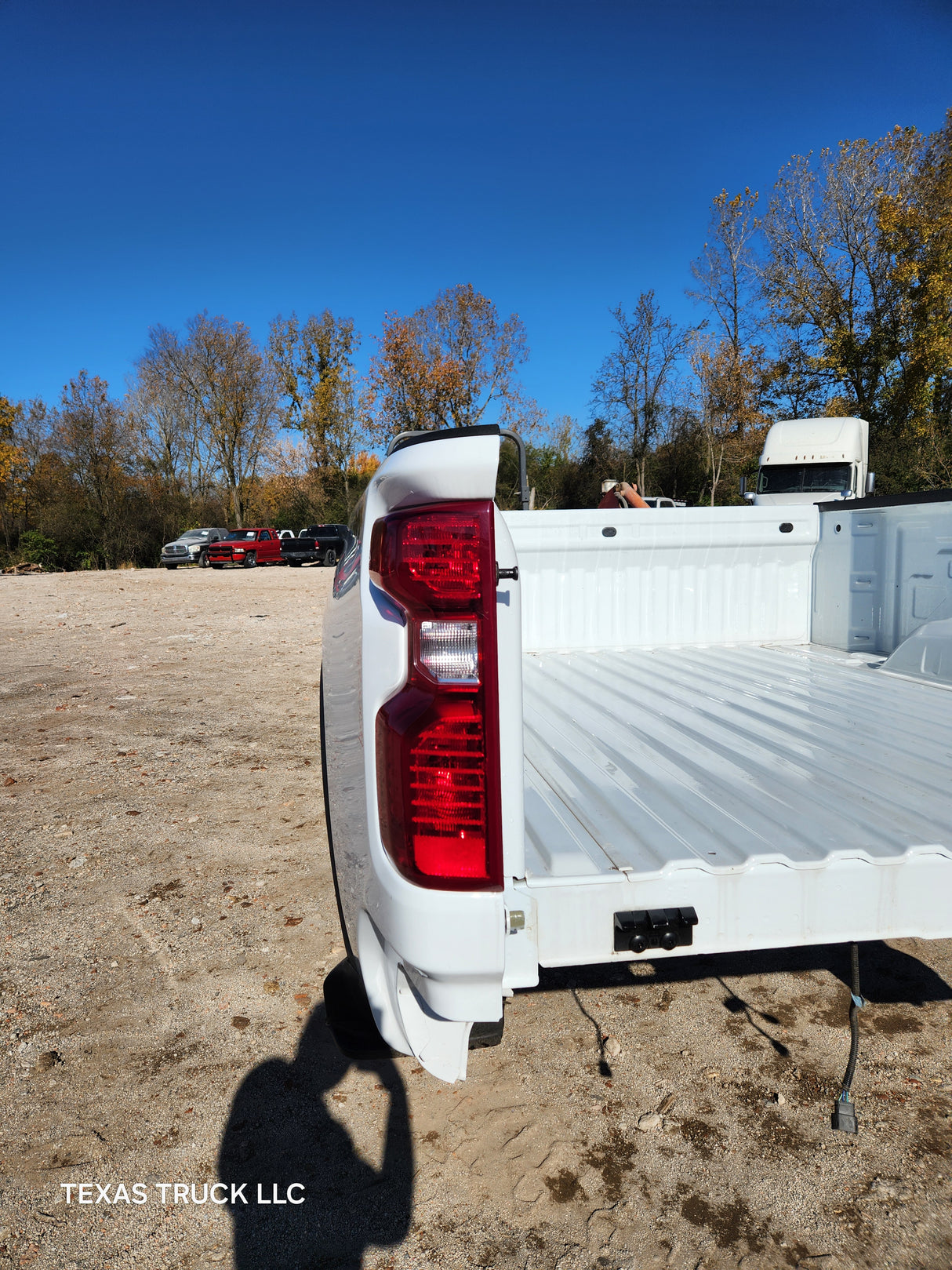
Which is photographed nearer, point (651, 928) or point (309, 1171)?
point (651, 928)

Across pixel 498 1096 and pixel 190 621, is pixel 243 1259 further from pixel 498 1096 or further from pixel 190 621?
pixel 190 621

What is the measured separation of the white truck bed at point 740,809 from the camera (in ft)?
5.07

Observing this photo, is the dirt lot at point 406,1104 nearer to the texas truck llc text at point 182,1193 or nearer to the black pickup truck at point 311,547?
the texas truck llc text at point 182,1193

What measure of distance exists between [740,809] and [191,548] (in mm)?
32900

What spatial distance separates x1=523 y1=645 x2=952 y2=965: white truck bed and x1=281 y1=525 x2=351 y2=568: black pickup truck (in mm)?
29540

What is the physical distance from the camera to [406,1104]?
2301mm

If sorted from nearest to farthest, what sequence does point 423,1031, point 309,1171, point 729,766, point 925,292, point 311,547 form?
point 423,1031, point 309,1171, point 729,766, point 925,292, point 311,547

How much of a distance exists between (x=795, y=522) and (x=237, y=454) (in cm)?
4191

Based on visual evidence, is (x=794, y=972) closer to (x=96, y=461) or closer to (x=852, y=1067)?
(x=852, y=1067)

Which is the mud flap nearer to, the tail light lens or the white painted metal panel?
the tail light lens

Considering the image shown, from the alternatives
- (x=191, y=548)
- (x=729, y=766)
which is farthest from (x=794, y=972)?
(x=191, y=548)

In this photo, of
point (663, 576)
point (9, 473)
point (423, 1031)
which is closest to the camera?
point (423, 1031)

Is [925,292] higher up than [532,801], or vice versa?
[925,292]

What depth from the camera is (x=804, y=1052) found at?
2439 mm
